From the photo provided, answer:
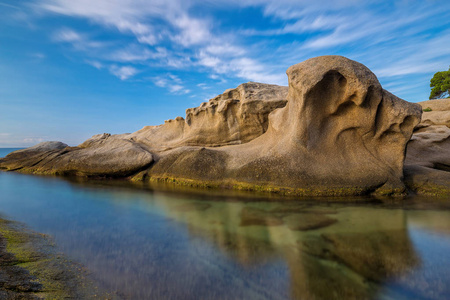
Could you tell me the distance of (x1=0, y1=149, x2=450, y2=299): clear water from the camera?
8.31 ft

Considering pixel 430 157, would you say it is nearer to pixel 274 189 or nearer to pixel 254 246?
pixel 274 189

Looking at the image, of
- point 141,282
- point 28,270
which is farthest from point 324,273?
point 28,270

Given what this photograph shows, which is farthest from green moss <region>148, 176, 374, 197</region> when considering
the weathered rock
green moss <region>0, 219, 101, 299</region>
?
green moss <region>0, 219, 101, 299</region>

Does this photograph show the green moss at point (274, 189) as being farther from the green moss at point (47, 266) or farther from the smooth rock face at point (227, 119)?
the green moss at point (47, 266)

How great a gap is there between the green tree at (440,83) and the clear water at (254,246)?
26.2 m

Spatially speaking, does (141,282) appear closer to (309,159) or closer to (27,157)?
(309,159)

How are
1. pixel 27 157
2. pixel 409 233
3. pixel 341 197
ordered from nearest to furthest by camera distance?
1. pixel 409 233
2. pixel 341 197
3. pixel 27 157

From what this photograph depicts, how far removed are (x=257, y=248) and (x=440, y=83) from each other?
32361 mm

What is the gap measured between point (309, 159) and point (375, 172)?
5.56 ft

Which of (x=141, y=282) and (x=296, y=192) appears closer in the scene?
(x=141, y=282)

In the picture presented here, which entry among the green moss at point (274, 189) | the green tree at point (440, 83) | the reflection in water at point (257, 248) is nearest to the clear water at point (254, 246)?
the reflection in water at point (257, 248)

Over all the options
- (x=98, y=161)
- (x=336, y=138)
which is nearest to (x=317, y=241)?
(x=336, y=138)

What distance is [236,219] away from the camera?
486cm

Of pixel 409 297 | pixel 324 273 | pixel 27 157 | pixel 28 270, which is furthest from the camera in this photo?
pixel 27 157
